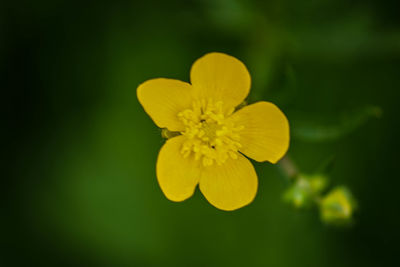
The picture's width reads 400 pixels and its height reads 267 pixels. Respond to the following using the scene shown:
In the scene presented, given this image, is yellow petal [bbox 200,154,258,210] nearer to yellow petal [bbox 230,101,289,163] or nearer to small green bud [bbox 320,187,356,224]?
yellow petal [bbox 230,101,289,163]

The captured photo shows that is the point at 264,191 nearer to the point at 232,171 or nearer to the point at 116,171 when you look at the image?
the point at 116,171

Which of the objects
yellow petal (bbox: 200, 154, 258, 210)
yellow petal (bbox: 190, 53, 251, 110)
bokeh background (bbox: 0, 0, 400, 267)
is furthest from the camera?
bokeh background (bbox: 0, 0, 400, 267)

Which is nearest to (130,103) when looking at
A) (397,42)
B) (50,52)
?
(50,52)

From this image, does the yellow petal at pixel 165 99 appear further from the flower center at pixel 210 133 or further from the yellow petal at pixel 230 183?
the yellow petal at pixel 230 183

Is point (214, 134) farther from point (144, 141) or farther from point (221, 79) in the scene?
point (144, 141)

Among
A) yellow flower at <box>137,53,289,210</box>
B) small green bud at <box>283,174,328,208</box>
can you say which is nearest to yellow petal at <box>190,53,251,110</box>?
yellow flower at <box>137,53,289,210</box>

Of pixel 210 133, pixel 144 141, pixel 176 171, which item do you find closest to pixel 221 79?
pixel 210 133

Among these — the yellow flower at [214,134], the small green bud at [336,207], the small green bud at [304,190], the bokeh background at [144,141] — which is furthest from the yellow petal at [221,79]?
the bokeh background at [144,141]
